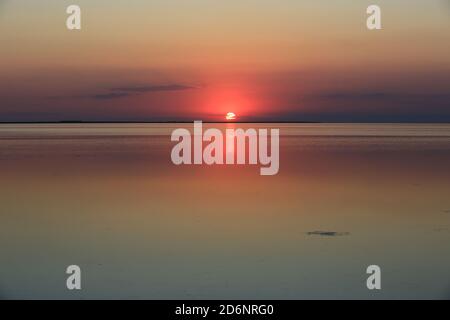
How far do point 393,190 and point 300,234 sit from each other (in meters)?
4.26

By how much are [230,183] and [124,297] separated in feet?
25.0

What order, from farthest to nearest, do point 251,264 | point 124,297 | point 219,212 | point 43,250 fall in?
point 219,212
point 43,250
point 251,264
point 124,297

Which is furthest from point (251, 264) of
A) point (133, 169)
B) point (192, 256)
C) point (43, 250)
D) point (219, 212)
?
point (133, 169)

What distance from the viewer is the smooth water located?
6.13 metres

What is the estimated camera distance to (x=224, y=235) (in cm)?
803

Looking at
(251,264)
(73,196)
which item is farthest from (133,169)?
(251,264)

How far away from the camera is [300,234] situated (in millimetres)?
8109

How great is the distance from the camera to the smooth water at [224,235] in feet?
20.1

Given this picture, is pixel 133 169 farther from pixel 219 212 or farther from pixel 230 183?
pixel 219 212

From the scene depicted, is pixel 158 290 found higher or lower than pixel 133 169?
lower

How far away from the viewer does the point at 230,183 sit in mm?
13289

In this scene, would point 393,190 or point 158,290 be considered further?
point 393,190

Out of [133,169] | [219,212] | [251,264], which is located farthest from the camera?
[133,169]
